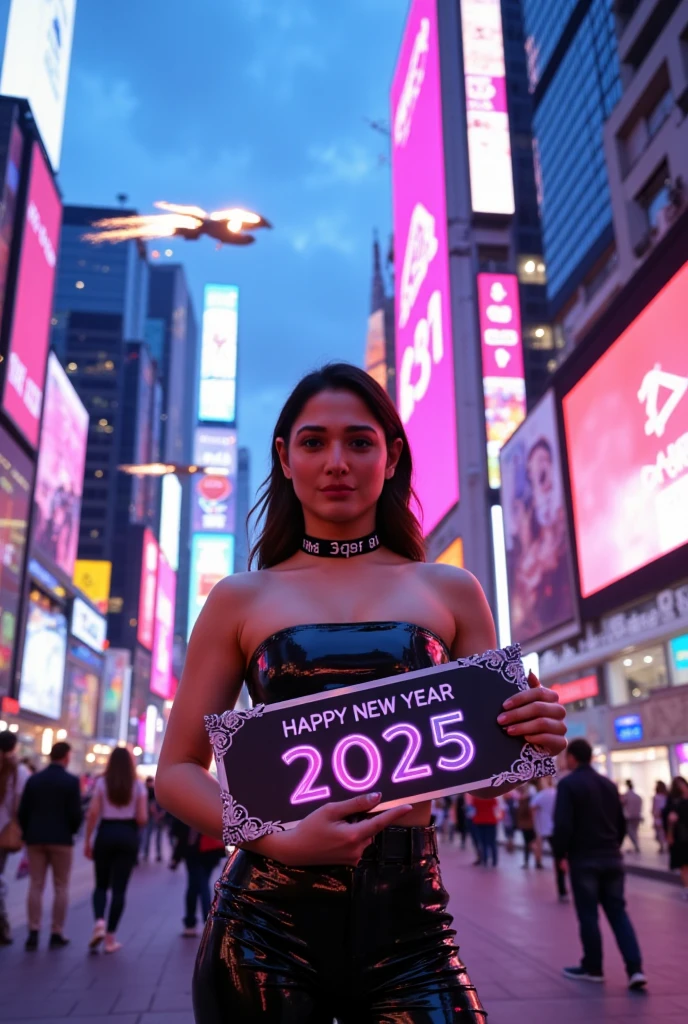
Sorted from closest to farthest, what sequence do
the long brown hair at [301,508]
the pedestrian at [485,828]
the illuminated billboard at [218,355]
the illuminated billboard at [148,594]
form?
the long brown hair at [301,508] → the pedestrian at [485,828] → the illuminated billboard at [148,594] → the illuminated billboard at [218,355]

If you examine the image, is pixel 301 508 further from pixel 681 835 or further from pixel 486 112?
pixel 486 112

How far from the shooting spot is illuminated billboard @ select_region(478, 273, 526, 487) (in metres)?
37.8

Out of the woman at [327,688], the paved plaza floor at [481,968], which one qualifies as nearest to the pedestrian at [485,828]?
the paved plaza floor at [481,968]

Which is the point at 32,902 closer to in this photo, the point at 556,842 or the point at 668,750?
the point at 556,842

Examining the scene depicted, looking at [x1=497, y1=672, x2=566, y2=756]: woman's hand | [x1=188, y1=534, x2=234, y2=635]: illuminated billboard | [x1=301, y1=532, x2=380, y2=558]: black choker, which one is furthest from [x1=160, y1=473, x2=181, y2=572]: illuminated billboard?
[x1=497, y1=672, x2=566, y2=756]: woman's hand

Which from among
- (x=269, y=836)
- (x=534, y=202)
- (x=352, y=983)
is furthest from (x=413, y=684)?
(x=534, y=202)

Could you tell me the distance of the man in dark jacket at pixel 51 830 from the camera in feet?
26.8

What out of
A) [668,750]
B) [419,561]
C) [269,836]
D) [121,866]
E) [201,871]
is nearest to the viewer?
[269,836]

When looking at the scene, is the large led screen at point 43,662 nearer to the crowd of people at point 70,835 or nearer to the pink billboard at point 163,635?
the crowd of people at point 70,835

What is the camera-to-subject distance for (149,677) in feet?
322

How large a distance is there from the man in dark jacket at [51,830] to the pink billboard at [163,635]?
82.5 m

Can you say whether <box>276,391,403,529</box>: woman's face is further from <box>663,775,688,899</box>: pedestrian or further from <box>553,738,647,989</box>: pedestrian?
<box>663,775,688,899</box>: pedestrian

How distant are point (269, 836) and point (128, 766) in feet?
24.6

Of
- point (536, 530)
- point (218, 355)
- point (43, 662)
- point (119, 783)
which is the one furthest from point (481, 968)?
point (218, 355)
